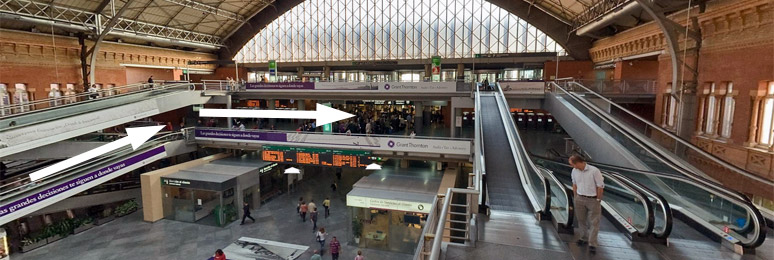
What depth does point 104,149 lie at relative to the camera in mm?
16469

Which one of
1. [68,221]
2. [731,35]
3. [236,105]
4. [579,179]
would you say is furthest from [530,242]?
[236,105]

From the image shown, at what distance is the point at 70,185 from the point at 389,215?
40.8ft

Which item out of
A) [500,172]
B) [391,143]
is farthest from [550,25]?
[500,172]

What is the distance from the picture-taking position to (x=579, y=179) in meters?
4.63

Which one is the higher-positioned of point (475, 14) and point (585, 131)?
point (475, 14)

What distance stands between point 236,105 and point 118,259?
20.4 metres

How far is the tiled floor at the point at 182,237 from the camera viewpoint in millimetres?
13398

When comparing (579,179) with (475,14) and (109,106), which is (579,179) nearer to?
(109,106)

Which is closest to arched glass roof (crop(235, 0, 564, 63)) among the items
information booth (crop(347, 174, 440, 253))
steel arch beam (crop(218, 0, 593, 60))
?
steel arch beam (crop(218, 0, 593, 60))

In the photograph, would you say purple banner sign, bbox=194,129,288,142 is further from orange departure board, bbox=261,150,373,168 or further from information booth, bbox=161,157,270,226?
information booth, bbox=161,157,270,226

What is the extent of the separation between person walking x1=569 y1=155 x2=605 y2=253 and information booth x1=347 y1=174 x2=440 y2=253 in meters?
8.80

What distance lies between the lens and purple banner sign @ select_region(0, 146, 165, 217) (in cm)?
1171

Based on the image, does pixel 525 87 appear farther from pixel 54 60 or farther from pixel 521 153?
pixel 54 60

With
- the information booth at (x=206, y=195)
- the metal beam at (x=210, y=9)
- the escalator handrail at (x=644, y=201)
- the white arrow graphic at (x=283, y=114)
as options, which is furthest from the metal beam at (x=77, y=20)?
the escalator handrail at (x=644, y=201)
